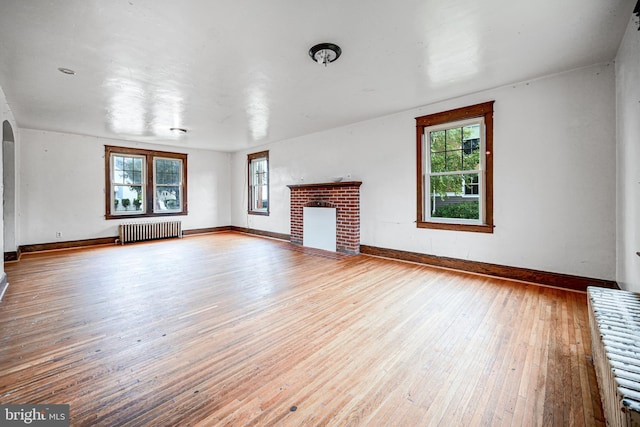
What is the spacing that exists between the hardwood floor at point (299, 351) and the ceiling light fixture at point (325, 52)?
8.54 feet

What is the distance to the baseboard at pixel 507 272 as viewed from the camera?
3.27m

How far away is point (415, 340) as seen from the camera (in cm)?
221

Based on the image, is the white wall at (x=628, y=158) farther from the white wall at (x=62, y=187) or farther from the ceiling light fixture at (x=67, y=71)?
the white wall at (x=62, y=187)

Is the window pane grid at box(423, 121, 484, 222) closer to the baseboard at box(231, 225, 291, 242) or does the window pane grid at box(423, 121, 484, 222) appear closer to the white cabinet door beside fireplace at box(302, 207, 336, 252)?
the white cabinet door beside fireplace at box(302, 207, 336, 252)

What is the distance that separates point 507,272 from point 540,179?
131 centimetres

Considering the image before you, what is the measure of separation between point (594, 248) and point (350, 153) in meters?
3.97

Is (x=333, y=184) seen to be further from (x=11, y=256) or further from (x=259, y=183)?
(x=11, y=256)

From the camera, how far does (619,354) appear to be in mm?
1316

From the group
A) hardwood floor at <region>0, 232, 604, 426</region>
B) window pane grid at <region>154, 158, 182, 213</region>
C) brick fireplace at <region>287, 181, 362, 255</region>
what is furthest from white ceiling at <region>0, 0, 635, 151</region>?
window pane grid at <region>154, 158, 182, 213</region>

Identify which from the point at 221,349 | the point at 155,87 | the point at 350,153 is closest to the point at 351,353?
the point at 221,349

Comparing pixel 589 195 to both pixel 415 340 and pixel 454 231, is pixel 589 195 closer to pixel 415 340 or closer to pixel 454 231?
pixel 454 231

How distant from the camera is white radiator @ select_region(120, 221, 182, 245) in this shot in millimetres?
6918
